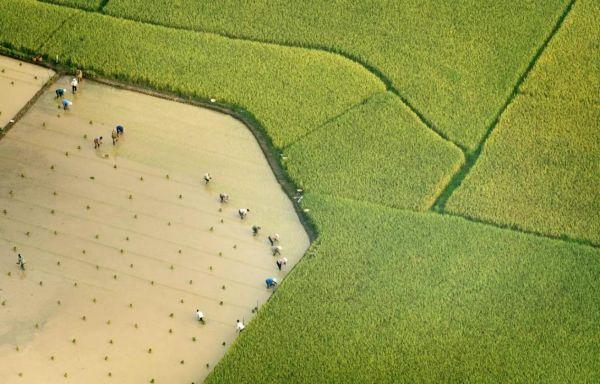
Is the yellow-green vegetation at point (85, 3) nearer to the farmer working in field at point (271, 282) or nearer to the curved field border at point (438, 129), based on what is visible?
the curved field border at point (438, 129)

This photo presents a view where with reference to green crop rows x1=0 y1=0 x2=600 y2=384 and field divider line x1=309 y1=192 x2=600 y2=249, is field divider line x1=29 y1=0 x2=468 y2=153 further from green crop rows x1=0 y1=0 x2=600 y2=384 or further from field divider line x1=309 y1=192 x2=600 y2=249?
field divider line x1=309 y1=192 x2=600 y2=249

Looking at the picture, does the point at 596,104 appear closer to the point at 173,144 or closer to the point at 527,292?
the point at 527,292

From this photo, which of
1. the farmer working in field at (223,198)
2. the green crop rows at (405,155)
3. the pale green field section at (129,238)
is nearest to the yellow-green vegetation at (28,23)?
the green crop rows at (405,155)

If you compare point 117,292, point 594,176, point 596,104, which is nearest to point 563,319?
point 594,176

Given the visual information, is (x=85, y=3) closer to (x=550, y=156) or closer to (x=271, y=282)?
(x=271, y=282)

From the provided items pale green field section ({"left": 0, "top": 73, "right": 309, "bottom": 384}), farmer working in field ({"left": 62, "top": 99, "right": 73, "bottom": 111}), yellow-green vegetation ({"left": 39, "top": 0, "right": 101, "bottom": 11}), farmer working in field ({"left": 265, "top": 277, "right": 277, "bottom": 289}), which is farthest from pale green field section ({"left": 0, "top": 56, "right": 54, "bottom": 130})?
farmer working in field ({"left": 265, "top": 277, "right": 277, "bottom": 289})
